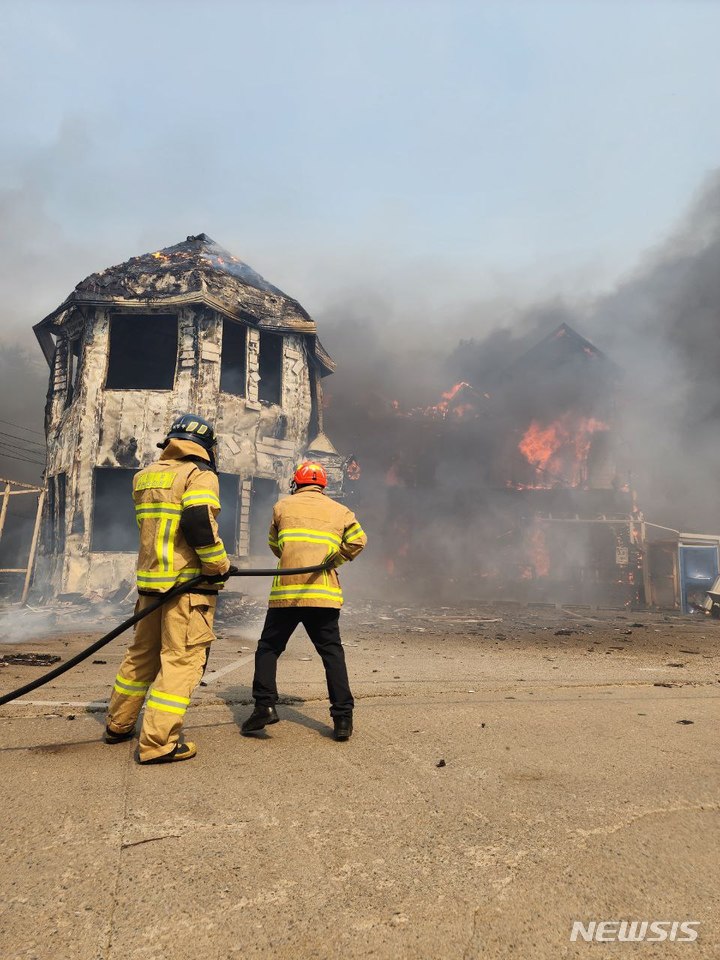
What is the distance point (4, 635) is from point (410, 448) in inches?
593

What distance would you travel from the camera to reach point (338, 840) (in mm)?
1913

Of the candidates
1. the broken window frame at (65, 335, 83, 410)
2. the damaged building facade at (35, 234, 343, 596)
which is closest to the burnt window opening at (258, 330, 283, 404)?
the damaged building facade at (35, 234, 343, 596)

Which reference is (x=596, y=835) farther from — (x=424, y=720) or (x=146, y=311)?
(x=146, y=311)

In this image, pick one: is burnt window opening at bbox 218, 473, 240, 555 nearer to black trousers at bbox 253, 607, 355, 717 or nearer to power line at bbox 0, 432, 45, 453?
black trousers at bbox 253, 607, 355, 717

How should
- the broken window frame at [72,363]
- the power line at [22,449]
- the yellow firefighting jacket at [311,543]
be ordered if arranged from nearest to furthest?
the yellow firefighting jacket at [311,543] < the broken window frame at [72,363] < the power line at [22,449]

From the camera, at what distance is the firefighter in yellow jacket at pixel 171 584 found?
9.61 ft

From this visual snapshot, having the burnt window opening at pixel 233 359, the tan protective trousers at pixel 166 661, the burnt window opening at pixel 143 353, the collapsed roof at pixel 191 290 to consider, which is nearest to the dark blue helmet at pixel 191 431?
the tan protective trousers at pixel 166 661

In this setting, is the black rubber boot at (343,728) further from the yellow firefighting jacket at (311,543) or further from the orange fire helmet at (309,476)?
the orange fire helmet at (309,476)

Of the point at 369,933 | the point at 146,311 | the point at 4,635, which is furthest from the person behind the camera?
the point at 146,311

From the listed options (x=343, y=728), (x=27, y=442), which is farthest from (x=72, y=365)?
(x=343, y=728)

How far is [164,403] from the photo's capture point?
14375 mm

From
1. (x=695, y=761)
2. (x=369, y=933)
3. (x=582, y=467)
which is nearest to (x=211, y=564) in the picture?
(x=369, y=933)

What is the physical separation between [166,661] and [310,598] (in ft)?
2.74

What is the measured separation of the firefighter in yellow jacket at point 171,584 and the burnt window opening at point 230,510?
11595 millimetres
